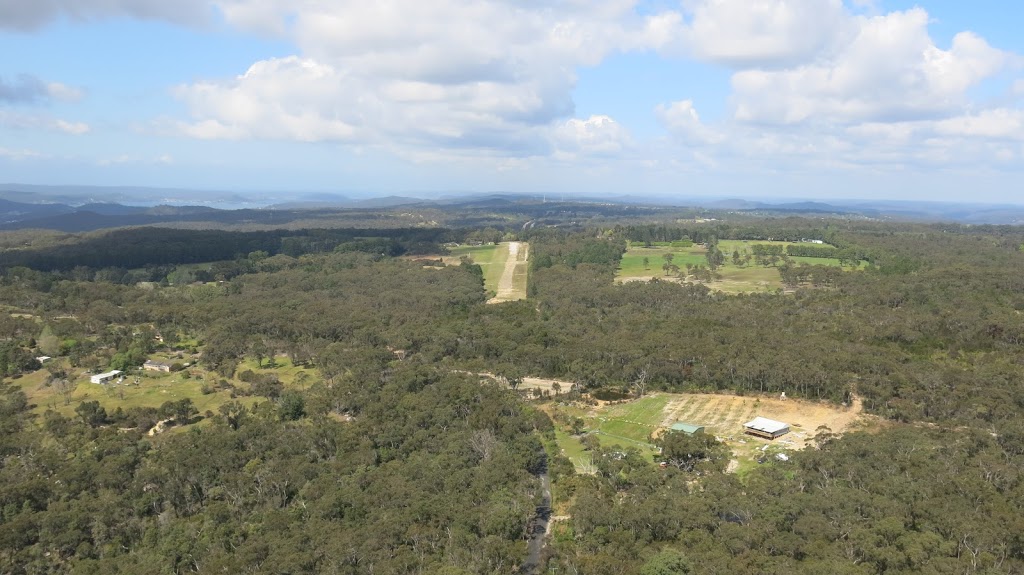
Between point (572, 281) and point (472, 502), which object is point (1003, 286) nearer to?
point (572, 281)

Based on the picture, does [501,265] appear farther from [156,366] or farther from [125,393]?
[125,393]

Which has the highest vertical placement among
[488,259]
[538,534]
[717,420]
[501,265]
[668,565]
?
[488,259]

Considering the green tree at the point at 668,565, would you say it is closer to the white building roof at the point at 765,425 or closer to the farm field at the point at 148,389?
the white building roof at the point at 765,425

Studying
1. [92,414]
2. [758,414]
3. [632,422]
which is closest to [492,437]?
[632,422]

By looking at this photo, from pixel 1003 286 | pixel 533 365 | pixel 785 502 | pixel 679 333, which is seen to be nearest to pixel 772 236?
pixel 1003 286

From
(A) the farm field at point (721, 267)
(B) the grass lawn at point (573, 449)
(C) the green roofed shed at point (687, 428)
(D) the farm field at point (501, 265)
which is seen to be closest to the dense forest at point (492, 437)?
(B) the grass lawn at point (573, 449)
